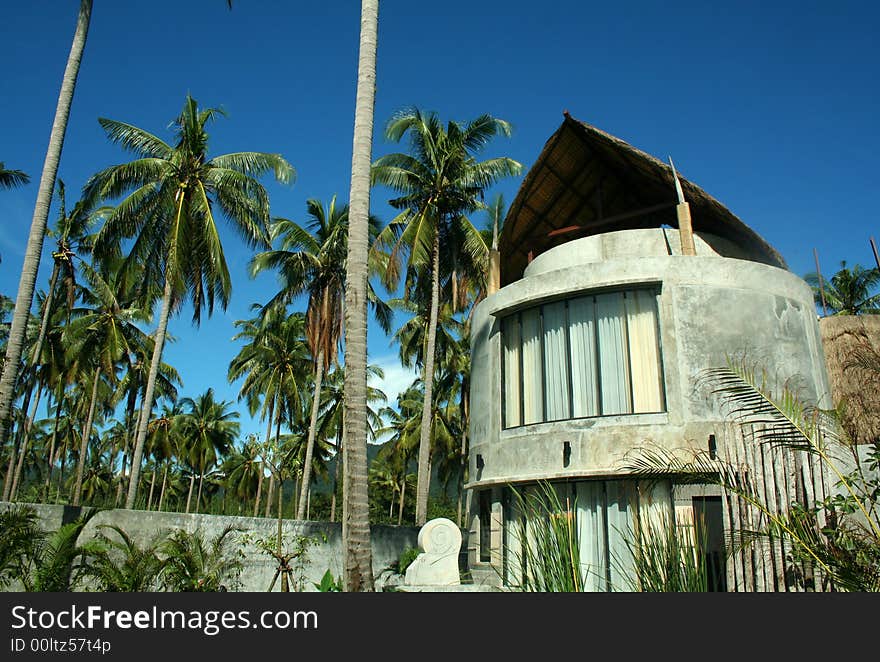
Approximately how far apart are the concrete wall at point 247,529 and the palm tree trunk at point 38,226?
200 centimetres

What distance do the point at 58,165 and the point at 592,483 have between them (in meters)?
12.7

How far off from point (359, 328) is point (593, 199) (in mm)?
10014

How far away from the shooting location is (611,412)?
40.4 ft

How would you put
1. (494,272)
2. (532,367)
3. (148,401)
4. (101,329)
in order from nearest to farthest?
(532,367) < (494,272) < (148,401) < (101,329)

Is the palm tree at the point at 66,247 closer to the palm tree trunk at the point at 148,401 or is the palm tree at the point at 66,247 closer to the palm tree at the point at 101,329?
the palm tree at the point at 101,329

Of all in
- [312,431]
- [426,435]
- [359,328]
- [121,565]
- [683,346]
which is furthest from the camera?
[312,431]

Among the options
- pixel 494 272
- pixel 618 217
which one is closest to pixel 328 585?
pixel 494 272

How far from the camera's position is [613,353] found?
1262 centimetres

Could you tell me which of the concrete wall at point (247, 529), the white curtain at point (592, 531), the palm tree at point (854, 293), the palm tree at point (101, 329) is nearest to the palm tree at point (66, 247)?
the palm tree at point (101, 329)

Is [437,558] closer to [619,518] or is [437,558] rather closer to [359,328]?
[619,518]

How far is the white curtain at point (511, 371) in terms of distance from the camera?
13.8 metres

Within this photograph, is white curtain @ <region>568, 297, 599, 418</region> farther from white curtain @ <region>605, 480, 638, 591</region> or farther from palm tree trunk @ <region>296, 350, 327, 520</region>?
palm tree trunk @ <region>296, 350, 327, 520</region>

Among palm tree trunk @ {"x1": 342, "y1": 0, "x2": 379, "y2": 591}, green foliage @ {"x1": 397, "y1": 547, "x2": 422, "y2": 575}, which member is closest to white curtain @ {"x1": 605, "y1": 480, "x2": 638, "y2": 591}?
palm tree trunk @ {"x1": 342, "y1": 0, "x2": 379, "y2": 591}

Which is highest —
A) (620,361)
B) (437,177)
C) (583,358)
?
(437,177)
